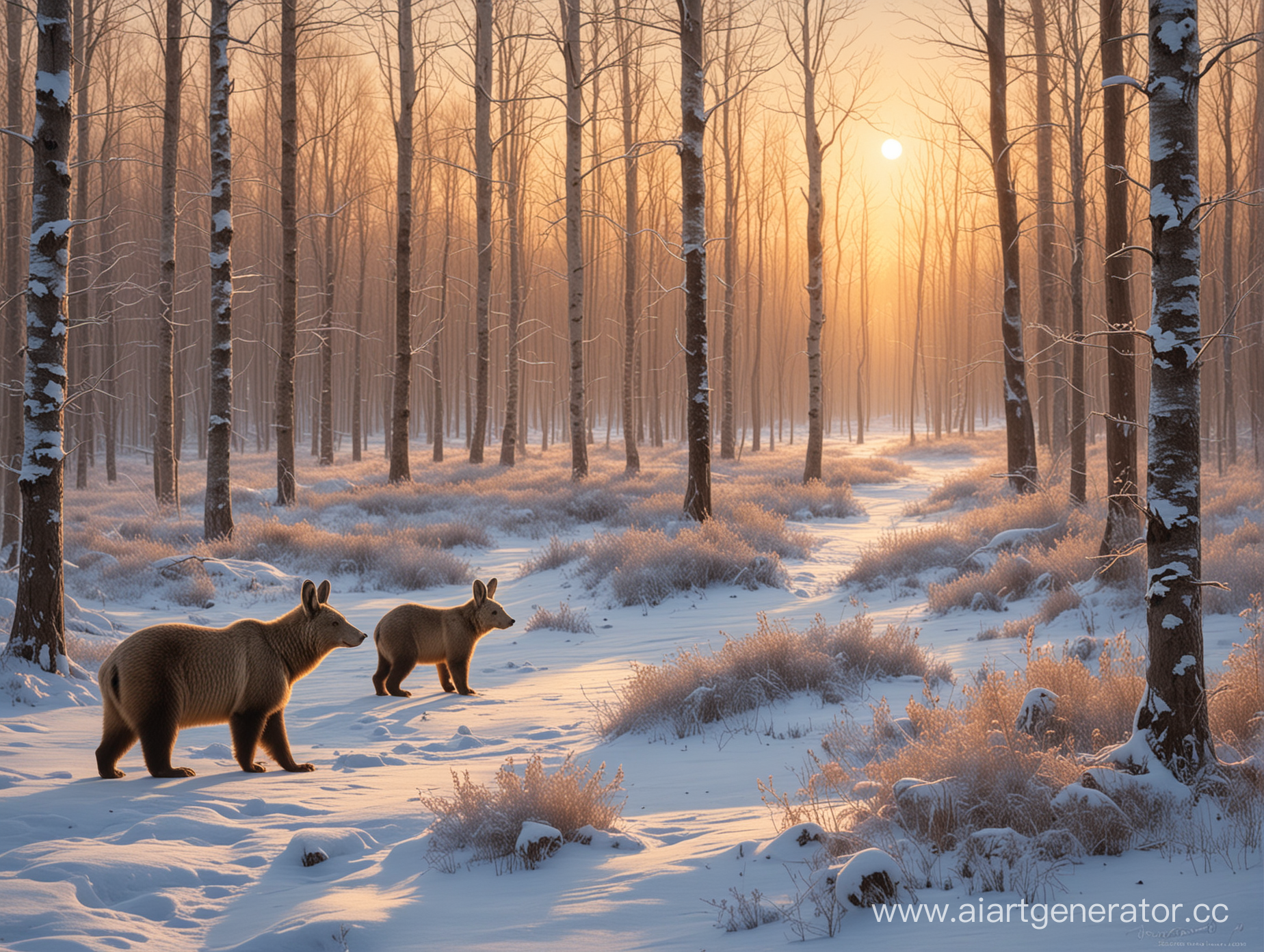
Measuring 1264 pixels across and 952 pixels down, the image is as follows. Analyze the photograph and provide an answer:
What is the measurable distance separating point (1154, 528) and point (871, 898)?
219cm

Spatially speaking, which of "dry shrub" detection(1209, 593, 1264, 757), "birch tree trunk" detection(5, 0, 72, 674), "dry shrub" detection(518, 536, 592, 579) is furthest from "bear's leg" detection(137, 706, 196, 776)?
"dry shrub" detection(518, 536, 592, 579)

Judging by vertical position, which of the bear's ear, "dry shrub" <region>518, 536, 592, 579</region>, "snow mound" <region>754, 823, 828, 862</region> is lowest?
"snow mound" <region>754, 823, 828, 862</region>

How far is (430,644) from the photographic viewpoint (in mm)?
7359

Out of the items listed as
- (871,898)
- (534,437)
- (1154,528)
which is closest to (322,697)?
(871,898)

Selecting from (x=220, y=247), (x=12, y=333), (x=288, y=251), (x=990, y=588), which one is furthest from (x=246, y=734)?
(x=288, y=251)

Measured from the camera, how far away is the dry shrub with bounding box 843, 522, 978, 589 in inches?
455

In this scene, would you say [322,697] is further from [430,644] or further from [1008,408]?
[1008,408]

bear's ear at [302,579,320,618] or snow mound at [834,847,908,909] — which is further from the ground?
bear's ear at [302,579,320,618]

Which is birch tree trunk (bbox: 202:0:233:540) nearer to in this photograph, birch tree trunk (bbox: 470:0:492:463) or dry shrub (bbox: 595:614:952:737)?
dry shrub (bbox: 595:614:952:737)

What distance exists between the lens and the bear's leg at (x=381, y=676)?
7348mm

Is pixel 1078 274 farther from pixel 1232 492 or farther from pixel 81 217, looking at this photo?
pixel 81 217

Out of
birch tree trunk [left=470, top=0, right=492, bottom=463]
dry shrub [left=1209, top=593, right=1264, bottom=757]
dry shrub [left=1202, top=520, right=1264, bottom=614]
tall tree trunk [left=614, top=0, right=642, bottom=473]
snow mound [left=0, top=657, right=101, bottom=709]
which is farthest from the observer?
tall tree trunk [left=614, top=0, right=642, bottom=473]

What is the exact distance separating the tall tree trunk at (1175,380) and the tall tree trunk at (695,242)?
8920 mm

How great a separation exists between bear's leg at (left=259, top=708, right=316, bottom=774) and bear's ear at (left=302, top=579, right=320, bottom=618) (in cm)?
58
